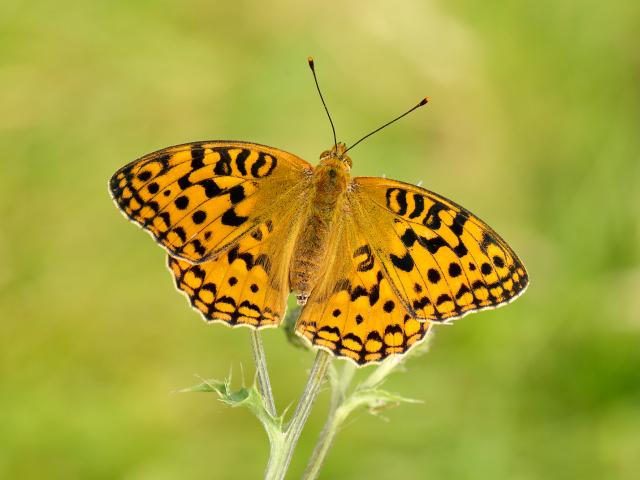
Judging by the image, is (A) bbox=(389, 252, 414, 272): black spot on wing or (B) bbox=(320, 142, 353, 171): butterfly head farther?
(B) bbox=(320, 142, 353, 171): butterfly head

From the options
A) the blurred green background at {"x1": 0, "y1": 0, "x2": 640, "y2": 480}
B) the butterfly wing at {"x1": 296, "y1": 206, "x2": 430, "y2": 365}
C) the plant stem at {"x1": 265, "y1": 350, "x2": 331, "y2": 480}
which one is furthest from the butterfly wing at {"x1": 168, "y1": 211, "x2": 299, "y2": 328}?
the blurred green background at {"x1": 0, "y1": 0, "x2": 640, "y2": 480}

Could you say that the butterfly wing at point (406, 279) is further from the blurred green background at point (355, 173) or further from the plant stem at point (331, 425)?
the blurred green background at point (355, 173)

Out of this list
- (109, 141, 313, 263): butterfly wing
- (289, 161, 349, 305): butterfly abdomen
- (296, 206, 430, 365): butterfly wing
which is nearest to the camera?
(296, 206, 430, 365): butterfly wing

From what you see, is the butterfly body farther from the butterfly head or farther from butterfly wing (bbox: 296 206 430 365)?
the butterfly head

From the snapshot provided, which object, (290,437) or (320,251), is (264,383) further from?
(320,251)

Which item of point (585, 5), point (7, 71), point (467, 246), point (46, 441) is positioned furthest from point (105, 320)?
point (585, 5)

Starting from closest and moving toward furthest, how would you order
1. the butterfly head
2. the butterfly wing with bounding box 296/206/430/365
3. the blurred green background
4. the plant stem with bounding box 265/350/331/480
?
the plant stem with bounding box 265/350/331/480, the butterfly wing with bounding box 296/206/430/365, the butterfly head, the blurred green background

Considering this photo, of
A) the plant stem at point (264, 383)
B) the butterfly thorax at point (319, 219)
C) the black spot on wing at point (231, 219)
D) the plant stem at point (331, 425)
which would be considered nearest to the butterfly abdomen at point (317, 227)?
the butterfly thorax at point (319, 219)

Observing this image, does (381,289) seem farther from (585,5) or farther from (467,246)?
(585,5)
